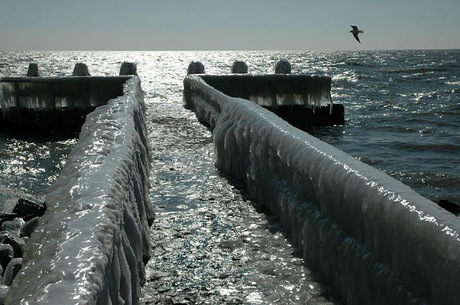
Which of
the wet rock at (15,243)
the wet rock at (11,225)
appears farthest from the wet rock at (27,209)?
the wet rock at (15,243)

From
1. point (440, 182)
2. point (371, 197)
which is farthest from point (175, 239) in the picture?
point (440, 182)

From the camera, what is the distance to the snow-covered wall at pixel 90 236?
105 inches

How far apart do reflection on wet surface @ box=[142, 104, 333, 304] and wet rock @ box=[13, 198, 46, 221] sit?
177 cm

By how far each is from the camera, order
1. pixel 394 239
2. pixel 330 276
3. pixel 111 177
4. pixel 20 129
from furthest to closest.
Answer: pixel 20 129, pixel 330 276, pixel 111 177, pixel 394 239

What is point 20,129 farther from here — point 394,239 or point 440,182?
point 394,239

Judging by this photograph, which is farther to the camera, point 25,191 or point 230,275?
point 25,191

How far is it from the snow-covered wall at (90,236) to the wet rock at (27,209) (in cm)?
344

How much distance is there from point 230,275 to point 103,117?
2435 millimetres

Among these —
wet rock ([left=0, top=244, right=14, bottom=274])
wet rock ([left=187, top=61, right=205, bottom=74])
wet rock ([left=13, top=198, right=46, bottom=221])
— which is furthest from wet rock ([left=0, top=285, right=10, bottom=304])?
wet rock ([left=187, top=61, right=205, bottom=74])

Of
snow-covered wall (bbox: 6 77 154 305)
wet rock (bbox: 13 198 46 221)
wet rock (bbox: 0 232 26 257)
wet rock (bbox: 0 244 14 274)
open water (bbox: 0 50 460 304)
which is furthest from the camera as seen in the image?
wet rock (bbox: 13 198 46 221)

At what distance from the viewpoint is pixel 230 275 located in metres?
4.84

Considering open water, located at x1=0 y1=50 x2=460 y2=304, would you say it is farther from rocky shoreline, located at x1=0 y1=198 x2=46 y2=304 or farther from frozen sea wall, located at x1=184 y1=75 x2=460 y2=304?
rocky shoreline, located at x1=0 y1=198 x2=46 y2=304

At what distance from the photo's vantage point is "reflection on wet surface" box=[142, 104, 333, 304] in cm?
449

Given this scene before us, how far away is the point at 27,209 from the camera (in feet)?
28.8
